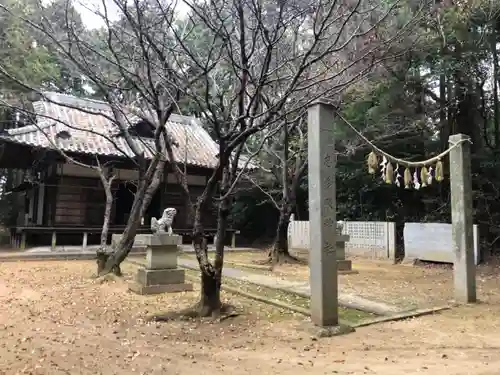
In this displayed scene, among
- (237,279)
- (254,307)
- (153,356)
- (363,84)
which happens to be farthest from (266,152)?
(153,356)

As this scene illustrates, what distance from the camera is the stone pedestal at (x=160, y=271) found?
800 cm

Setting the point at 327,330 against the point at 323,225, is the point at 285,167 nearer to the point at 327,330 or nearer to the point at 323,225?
the point at 323,225

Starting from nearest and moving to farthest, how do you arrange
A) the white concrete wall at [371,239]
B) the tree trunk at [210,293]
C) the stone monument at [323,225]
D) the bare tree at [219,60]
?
the stone monument at [323,225] < the bare tree at [219,60] < the tree trunk at [210,293] < the white concrete wall at [371,239]

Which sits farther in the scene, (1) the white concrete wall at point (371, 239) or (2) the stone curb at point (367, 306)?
(1) the white concrete wall at point (371, 239)

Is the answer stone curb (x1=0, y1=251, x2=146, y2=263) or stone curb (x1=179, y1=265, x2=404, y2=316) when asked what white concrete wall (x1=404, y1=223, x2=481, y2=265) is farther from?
stone curb (x1=0, y1=251, x2=146, y2=263)

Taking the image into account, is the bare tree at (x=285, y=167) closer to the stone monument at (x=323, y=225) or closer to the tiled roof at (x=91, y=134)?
the tiled roof at (x=91, y=134)

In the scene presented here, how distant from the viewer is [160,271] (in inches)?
319

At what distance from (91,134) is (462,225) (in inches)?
522

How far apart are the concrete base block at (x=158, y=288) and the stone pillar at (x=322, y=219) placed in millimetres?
3330

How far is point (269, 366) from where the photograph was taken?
4.23 meters

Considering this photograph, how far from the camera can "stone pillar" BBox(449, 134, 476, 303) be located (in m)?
7.41

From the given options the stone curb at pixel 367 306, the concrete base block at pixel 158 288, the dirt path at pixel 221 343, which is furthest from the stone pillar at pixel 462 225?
the concrete base block at pixel 158 288

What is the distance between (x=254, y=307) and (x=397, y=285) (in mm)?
4227

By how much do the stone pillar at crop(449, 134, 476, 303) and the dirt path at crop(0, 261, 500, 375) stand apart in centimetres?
48
